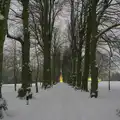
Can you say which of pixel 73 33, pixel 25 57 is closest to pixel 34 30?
pixel 73 33

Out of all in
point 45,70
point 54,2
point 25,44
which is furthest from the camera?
point 54,2

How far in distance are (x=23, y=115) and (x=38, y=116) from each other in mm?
557

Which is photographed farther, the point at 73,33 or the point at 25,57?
the point at 73,33

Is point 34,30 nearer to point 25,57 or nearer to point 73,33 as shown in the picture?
point 73,33

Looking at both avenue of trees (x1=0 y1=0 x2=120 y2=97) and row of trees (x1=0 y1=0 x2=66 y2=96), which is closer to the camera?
row of trees (x1=0 y1=0 x2=66 y2=96)

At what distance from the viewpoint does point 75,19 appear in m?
26.6

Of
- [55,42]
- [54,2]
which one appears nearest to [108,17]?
[54,2]

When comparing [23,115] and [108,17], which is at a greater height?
[108,17]

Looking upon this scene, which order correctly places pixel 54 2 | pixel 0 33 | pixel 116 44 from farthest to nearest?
pixel 54 2 < pixel 116 44 < pixel 0 33

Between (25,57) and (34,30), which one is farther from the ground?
(34,30)

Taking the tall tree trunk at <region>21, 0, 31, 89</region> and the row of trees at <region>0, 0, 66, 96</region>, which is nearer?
the row of trees at <region>0, 0, 66, 96</region>

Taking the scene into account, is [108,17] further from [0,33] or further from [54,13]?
[0,33]

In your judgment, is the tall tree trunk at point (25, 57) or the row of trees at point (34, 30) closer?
the row of trees at point (34, 30)

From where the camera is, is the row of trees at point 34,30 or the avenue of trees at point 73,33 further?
the avenue of trees at point 73,33
